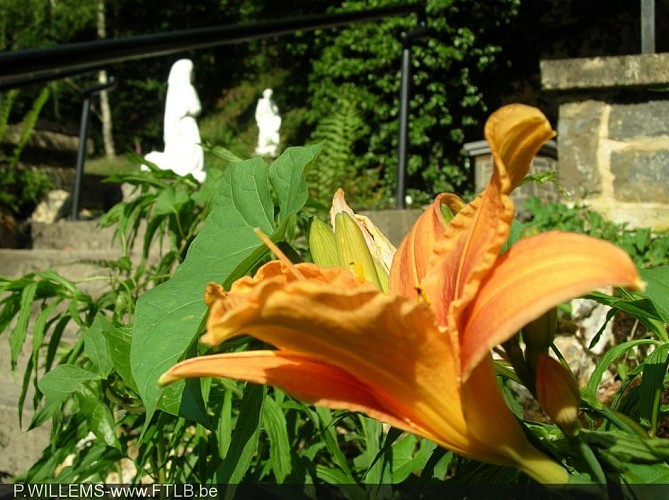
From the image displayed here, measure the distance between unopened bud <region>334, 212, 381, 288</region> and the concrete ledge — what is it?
2382 mm

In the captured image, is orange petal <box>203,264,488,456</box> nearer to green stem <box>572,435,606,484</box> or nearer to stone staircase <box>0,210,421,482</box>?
green stem <box>572,435,606,484</box>

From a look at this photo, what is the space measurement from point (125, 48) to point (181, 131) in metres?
4.01

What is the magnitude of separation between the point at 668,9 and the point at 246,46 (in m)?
6.53

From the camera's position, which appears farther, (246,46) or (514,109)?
(246,46)

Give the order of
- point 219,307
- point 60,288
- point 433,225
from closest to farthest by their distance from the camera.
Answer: point 219,307
point 433,225
point 60,288

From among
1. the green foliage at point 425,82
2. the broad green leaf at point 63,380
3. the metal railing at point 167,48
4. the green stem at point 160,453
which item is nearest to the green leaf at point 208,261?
the broad green leaf at point 63,380

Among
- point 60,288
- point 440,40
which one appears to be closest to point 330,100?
point 440,40

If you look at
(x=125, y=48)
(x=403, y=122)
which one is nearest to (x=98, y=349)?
(x=125, y=48)

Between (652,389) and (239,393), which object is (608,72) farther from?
(652,389)

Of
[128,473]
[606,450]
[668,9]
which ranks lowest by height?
[128,473]

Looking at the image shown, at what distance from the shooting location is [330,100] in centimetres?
777

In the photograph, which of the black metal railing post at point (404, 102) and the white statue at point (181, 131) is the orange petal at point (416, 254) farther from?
the white statue at point (181, 131)

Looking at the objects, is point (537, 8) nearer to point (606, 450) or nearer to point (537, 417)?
point (537, 417)

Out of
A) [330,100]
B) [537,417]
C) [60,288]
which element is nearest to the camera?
[60,288]
